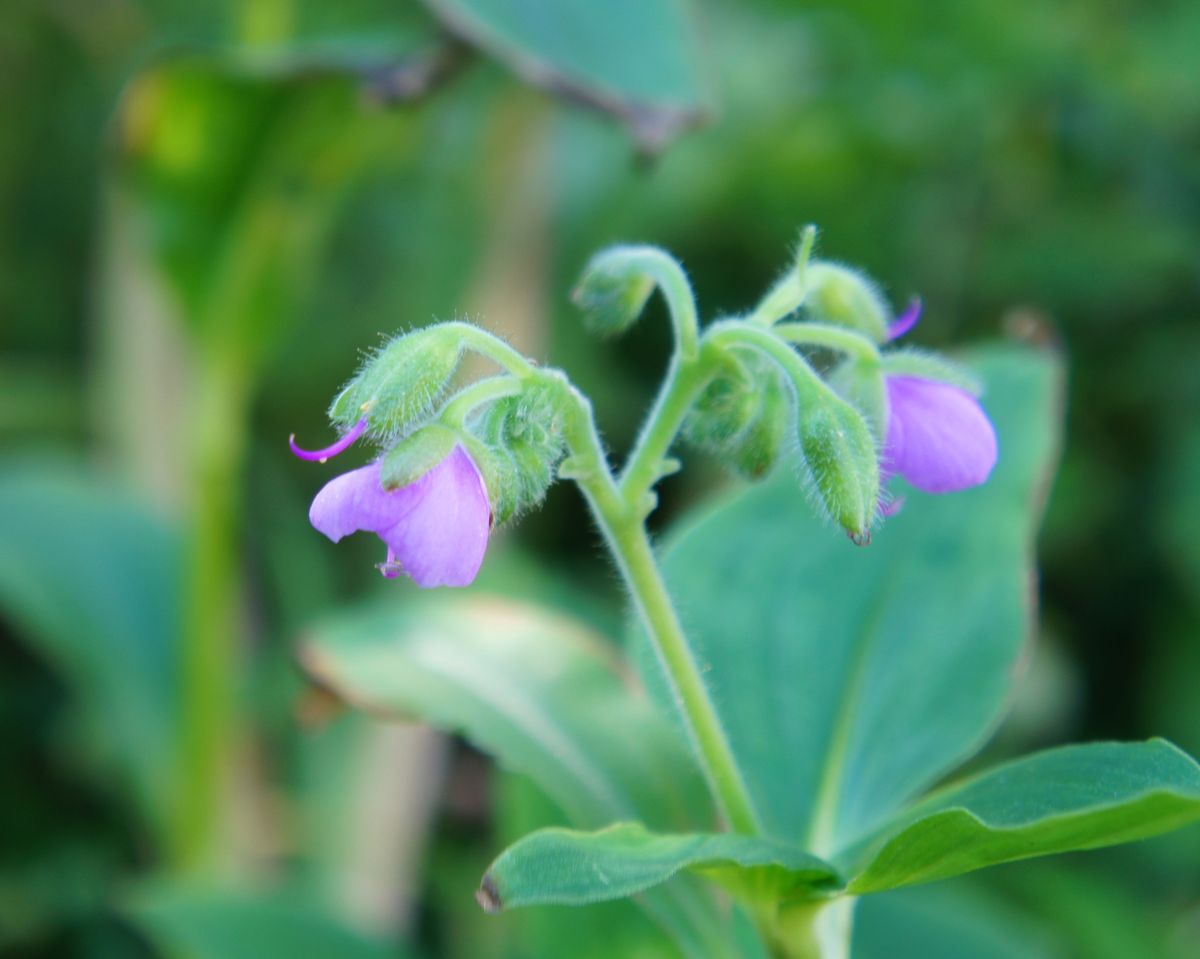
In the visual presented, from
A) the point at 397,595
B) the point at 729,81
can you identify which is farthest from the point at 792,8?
the point at 397,595

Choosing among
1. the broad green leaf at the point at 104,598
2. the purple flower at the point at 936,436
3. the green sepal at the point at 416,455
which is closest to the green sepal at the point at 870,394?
the purple flower at the point at 936,436

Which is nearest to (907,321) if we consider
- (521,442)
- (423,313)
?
(521,442)

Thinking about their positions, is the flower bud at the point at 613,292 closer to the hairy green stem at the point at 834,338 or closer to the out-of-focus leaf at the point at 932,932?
the hairy green stem at the point at 834,338

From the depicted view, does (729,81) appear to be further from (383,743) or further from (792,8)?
(383,743)

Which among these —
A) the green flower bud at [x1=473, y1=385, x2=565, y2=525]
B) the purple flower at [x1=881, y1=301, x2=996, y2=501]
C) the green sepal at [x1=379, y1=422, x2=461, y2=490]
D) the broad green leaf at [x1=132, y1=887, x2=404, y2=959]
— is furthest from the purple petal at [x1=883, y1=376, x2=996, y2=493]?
the broad green leaf at [x1=132, y1=887, x2=404, y2=959]

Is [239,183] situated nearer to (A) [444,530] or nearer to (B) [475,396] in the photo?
(B) [475,396]

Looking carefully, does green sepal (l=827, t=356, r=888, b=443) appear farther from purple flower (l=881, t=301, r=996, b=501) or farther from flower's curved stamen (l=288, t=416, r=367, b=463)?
flower's curved stamen (l=288, t=416, r=367, b=463)

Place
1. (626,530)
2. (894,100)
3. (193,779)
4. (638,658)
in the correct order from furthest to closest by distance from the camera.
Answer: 1. (894,100)
2. (193,779)
3. (638,658)
4. (626,530)
